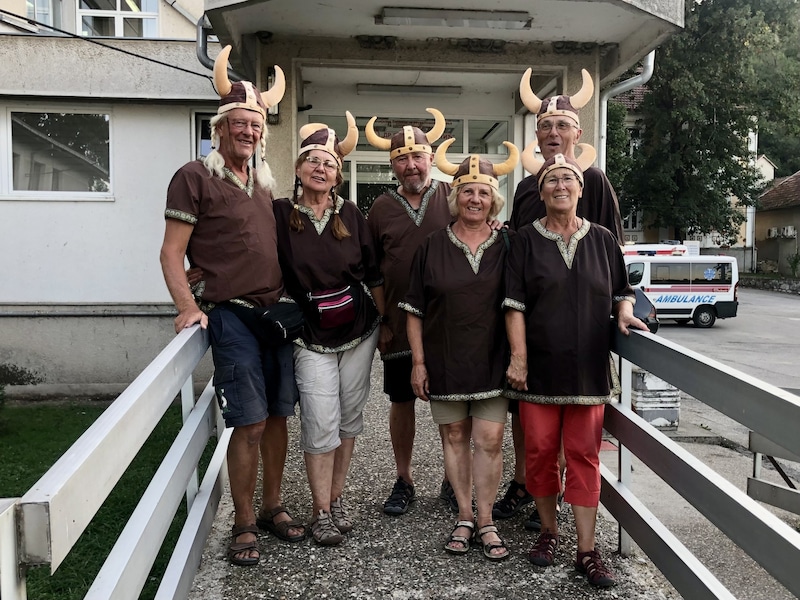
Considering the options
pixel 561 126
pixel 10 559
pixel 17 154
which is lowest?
pixel 10 559

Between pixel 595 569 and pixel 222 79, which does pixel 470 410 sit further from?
pixel 222 79

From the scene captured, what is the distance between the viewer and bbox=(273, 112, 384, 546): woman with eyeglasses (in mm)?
3070

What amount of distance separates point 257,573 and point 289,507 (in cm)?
73

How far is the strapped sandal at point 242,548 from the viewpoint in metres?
2.87

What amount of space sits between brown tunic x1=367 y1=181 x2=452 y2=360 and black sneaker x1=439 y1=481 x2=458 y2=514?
77 centimetres

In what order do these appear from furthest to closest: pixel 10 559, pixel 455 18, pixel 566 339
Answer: pixel 455 18 < pixel 566 339 < pixel 10 559

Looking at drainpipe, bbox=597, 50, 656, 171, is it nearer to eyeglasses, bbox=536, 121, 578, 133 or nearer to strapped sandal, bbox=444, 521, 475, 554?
eyeglasses, bbox=536, 121, 578, 133

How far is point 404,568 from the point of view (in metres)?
2.87

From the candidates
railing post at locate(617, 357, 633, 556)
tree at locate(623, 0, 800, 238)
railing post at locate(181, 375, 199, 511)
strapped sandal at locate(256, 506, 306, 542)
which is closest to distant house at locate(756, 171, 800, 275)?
tree at locate(623, 0, 800, 238)

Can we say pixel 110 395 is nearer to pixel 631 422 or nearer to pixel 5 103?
pixel 5 103

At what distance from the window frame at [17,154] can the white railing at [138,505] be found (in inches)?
263

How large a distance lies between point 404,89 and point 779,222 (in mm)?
34284

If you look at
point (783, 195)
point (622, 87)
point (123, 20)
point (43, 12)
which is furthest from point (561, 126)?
point (783, 195)

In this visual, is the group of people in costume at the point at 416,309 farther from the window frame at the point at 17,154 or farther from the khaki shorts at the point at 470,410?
the window frame at the point at 17,154
